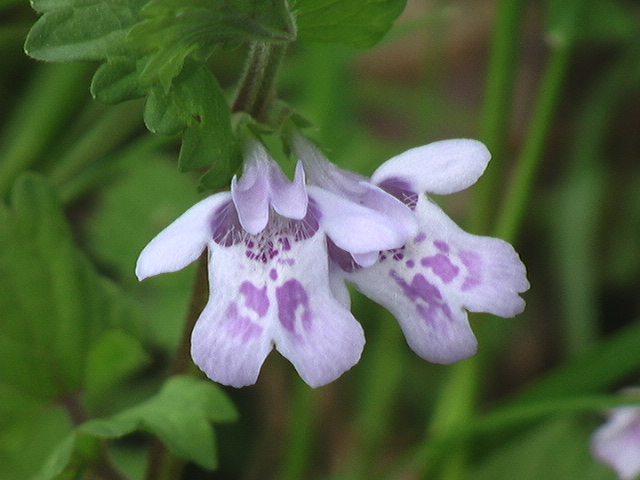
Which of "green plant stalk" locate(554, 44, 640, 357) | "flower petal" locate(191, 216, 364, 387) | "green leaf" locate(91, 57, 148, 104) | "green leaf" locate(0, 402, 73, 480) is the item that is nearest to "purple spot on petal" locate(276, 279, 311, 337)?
"flower petal" locate(191, 216, 364, 387)

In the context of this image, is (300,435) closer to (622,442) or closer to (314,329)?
(622,442)

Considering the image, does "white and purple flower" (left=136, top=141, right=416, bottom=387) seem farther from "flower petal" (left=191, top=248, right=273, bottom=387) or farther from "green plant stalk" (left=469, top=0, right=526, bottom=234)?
"green plant stalk" (left=469, top=0, right=526, bottom=234)

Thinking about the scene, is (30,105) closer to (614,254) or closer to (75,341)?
(75,341)

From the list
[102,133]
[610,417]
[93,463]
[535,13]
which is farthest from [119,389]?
[535,13]

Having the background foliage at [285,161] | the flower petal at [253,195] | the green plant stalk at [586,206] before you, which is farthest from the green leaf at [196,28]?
the green plant stalk at [586,206]

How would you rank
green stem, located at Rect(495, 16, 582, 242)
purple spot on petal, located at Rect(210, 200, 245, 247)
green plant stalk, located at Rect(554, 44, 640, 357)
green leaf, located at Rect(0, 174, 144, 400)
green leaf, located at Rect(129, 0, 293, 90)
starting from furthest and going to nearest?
green plant stalk, located at Rect(554, 44, 640, 357) → green stem, located at Rect(495, 16, 582, 242) → green leaf, located at Rect(0, 174, 144, 400) → purple spot on petal, located at Rect(210, 200, 245, 247) → green leaf, located at Rect(129, 0, 293, 90)

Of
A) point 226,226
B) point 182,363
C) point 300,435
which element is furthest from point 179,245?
point 300,435

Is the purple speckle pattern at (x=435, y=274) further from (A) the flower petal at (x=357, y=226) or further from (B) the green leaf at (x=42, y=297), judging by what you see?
(B) the green leaf at (x=42, y=297)
